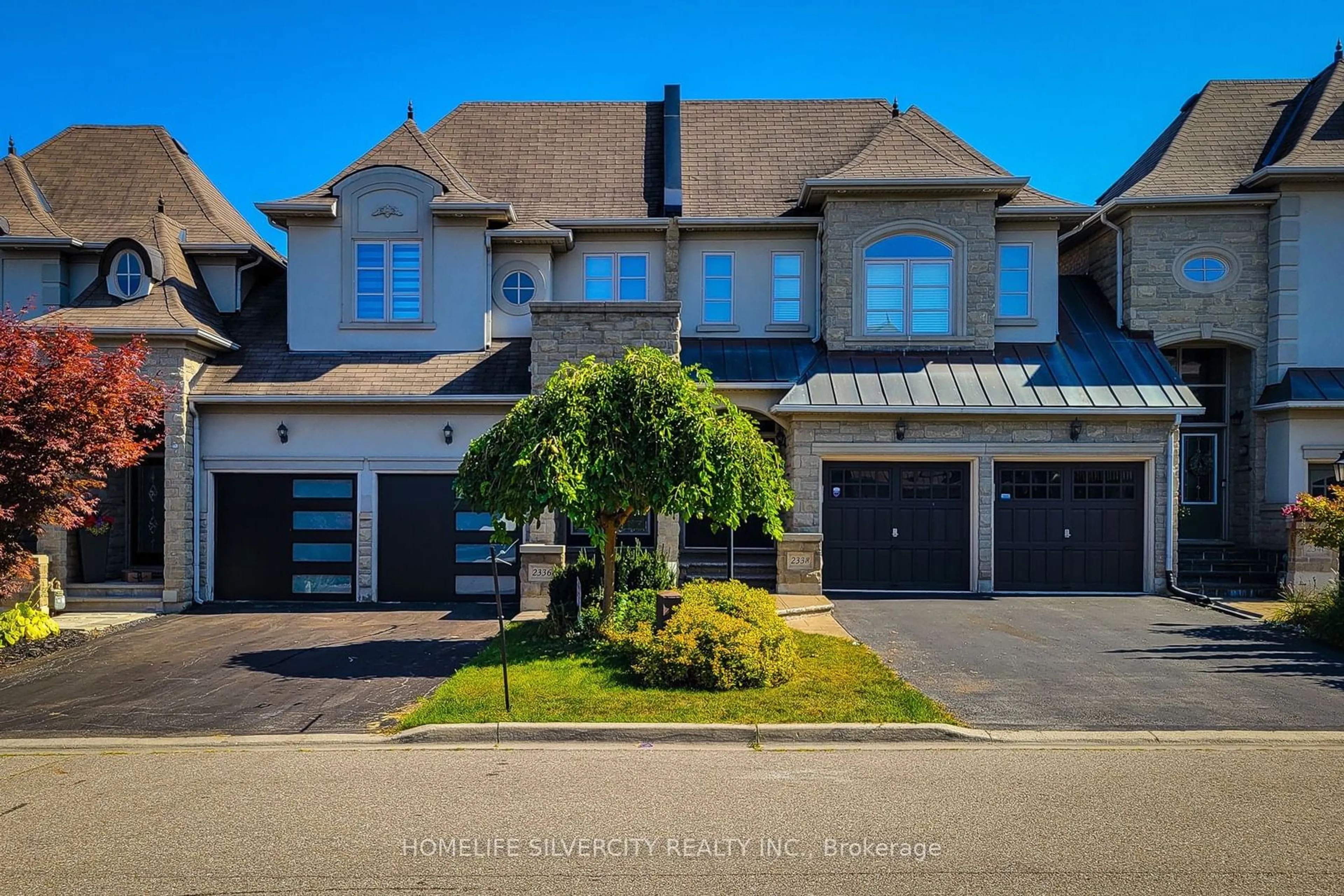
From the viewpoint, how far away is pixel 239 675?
9797mm

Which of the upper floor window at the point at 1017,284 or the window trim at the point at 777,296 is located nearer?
the upper floor window at the point at 1017,284

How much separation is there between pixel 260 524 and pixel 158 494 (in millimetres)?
3250

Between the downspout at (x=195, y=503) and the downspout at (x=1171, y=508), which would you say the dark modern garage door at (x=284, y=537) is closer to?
the downspout at (x=195, y=503)

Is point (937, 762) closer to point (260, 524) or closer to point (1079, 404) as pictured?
point (1079, 404)

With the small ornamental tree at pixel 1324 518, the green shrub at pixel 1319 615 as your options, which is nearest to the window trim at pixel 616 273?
the small ornamental tree at pixel 1324 518

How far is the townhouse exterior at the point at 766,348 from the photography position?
591 inches

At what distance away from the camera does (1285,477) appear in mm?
16156

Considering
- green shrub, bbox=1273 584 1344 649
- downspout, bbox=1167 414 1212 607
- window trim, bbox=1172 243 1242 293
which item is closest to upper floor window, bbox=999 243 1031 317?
window trim, bbox=1172 243 1242 293

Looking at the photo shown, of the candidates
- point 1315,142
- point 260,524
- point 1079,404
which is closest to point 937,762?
point 1079,404

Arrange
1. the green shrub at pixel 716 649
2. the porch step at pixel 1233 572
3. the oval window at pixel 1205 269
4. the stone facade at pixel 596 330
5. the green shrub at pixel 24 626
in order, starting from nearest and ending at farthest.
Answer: the green shrub at pixel 716 649
the green shrub at pixel 24 626
the stone facade at pixel 596 330
the porch step at pixel 1233 572
the oval window at pixel 1205 269

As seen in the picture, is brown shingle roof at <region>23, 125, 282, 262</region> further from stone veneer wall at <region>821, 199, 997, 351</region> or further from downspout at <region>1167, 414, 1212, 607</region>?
downspout at <region>1167, 414, 1212, 607</region>

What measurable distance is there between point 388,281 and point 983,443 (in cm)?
1164

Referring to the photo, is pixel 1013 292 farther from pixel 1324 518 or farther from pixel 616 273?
pixel 616 273

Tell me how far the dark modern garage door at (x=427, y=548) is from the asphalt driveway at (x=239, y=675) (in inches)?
50.3
